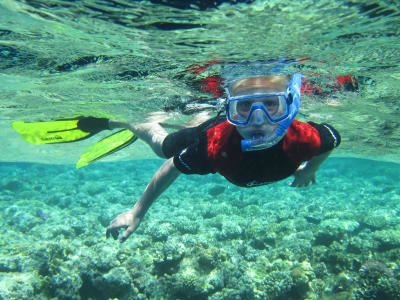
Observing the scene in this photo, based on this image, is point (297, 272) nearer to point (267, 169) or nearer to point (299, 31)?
point (267, 169)

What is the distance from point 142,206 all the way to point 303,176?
328cm

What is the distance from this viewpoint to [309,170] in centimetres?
506

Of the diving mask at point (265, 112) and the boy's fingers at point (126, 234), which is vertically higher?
the diving mask at point (265, 112)

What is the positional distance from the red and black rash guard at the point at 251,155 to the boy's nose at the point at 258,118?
0.40 meters

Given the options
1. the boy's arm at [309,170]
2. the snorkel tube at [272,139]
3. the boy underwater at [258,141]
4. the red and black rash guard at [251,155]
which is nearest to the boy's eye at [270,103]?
the boy underwater at [258,141]

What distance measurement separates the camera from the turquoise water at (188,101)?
4379 mm

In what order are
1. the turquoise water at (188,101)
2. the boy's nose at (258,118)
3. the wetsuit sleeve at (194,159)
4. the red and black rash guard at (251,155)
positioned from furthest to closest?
1. the turquoise water at (188,101)
2. the wetsuit sleeve at (194,159)
3. the red and black rash guard at (251,155)
4. the boy's nose at (258,118)

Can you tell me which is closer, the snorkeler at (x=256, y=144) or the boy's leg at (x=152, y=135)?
the snorkeler at (x=256, y=144)

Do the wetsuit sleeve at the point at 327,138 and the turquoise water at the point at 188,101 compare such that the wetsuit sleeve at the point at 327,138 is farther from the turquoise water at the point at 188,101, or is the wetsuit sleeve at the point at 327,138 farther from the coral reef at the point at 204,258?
the coral reef at the point at 204,258

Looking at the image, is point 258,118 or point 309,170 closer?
point 258,118

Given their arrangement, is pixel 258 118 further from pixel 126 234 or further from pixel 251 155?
pixel 126 234

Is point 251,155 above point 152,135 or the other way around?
above

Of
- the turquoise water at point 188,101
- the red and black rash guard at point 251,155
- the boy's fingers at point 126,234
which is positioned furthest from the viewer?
the boy's fingers at point 126,234

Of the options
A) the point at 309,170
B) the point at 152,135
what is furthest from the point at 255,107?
the point at 152,135
